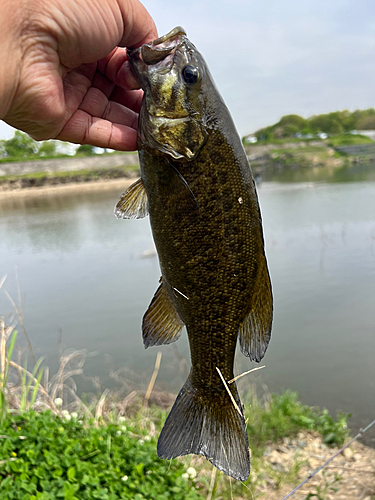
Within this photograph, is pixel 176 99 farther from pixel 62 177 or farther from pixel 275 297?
pixel 62 177

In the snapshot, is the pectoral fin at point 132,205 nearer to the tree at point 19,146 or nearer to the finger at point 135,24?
the finger at point 135,24

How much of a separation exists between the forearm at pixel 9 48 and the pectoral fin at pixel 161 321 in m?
1.05

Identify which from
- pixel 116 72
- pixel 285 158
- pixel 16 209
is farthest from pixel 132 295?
pixel 285 158

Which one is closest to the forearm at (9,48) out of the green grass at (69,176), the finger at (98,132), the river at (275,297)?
the finger at (98,132)

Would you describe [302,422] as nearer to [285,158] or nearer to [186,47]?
[186,47]

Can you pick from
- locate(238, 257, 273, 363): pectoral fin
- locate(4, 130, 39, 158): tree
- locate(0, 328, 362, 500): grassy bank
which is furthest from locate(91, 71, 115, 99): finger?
locate(4, 130, 39, 158): tree

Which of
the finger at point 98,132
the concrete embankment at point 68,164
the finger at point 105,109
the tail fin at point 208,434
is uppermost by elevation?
the concrete embankment at point 68,164

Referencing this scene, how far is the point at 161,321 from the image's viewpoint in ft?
5.48

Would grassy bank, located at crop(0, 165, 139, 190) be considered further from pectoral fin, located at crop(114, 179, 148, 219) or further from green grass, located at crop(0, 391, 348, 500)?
pectoral fin, located at crop(114, 179, 148, 219)

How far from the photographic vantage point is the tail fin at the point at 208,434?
4.74ft

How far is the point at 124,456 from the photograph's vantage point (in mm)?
3041

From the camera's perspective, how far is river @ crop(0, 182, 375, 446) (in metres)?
5.82

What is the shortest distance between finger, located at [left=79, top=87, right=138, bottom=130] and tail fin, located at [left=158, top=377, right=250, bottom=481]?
4.77 ft

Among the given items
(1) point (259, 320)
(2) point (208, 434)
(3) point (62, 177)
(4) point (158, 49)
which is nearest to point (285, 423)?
(2) point (208, 434)
